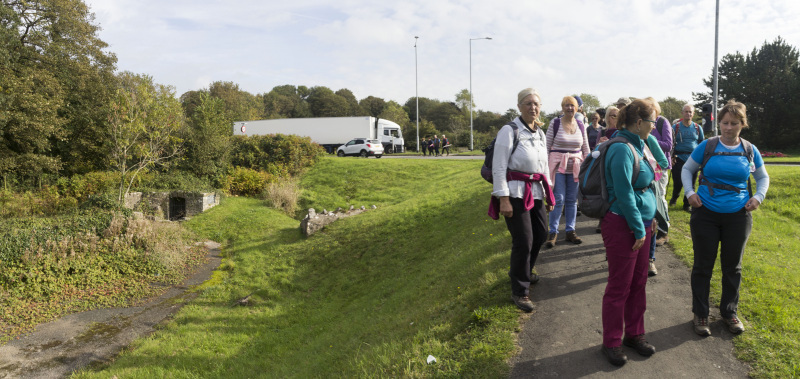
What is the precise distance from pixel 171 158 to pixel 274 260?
10.8 meters

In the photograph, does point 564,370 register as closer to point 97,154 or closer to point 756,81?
point 97,154

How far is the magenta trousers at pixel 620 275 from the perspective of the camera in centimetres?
335

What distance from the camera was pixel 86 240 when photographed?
1162 centimetres

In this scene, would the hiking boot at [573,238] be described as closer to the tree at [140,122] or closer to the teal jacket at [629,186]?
the teal jacket at [629,186]

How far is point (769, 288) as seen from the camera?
4785 millimetres

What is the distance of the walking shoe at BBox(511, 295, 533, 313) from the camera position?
457 cm

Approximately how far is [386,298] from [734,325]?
207 inches

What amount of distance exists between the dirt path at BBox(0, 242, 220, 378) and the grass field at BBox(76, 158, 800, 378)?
0.56 m

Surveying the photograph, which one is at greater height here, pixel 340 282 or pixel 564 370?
pixel 564 370

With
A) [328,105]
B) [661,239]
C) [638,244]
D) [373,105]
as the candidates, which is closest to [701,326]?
[638,244]

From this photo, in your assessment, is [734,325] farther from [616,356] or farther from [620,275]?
[620,275]

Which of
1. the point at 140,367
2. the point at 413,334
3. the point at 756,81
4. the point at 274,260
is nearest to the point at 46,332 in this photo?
the point at 140,367

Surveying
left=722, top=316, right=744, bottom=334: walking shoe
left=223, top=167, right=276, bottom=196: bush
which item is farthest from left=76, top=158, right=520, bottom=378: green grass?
left=223, top=167, right=276, bottom=196: bush

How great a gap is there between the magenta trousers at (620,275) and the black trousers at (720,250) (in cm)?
79
